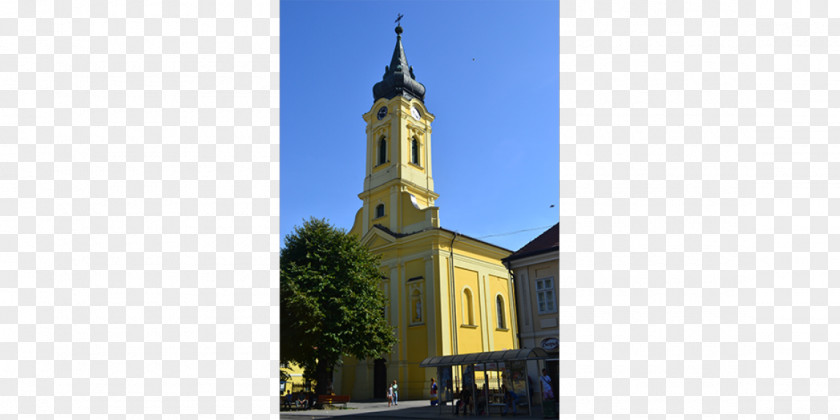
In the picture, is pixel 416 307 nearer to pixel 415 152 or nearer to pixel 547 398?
pixel 415 152

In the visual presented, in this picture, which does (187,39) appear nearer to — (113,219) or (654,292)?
(113,219)

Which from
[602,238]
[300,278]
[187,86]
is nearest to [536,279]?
[300,278]

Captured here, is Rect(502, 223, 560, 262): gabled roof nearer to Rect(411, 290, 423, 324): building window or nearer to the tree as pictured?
the tree

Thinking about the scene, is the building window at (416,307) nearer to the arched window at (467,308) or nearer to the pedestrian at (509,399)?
the arched window at (467,308)

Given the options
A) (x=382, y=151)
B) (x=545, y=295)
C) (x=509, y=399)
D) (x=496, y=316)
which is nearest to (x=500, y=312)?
(x=496, y=316)

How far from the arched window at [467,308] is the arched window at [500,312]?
276 centimetres

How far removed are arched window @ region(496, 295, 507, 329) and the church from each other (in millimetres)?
68

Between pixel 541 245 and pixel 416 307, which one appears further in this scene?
pixel 416 307

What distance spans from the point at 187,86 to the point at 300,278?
60.8 feet

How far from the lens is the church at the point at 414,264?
30.1m

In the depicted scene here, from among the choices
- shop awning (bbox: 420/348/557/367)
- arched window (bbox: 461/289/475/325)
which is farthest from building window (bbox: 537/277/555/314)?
arched window (bbox: 461/289/475/325)

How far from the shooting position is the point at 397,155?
35.0 meters

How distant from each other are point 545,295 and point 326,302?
10128mm

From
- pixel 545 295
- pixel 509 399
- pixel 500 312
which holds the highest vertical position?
pixel 545 295
